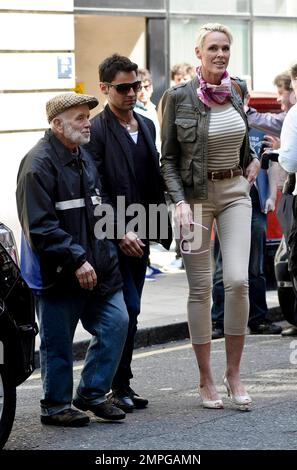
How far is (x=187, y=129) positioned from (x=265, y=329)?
3304 mm

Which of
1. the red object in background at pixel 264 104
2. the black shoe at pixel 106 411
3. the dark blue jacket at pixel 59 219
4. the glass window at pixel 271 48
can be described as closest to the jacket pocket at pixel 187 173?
the dark blue jacket at pixel 59 219

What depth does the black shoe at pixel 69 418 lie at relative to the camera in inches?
257

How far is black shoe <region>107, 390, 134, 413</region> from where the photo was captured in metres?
6.93

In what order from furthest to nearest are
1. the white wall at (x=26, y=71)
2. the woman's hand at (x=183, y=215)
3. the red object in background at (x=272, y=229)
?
the white wall at (x=26, y=71) < the red object in background at (x=272, y=229) < the woman's hand at (x=183, y=215)

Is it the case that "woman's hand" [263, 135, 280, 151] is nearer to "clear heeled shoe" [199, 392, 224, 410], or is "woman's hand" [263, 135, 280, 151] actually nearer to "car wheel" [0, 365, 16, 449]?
"clear heeled shoe" [199, 392, 224, 410]

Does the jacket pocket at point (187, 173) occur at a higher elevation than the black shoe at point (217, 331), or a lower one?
higher

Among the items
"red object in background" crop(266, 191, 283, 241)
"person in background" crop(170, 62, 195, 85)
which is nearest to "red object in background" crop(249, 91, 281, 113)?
"red object in background" crop(266, 191, 283, 241)

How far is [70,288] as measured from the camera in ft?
21.2

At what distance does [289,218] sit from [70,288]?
103 inches

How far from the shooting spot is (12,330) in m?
6.04

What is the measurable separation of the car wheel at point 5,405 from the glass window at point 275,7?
39.5 ft

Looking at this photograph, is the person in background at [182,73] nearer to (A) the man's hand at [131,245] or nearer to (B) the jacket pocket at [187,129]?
(B) the jacket pocket at [187,129]

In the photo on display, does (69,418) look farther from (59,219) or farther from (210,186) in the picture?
(210,186)
